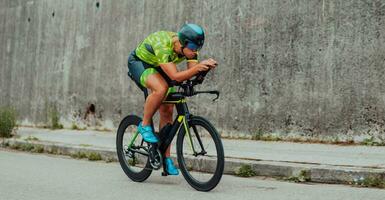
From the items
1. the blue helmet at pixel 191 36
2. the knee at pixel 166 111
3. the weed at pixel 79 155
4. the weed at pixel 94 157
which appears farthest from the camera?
the weed at pixel 79 155

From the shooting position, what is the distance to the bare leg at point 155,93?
18.8ft

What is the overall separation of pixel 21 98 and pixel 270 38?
25.1ft

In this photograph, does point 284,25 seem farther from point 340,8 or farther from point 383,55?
point 383,55

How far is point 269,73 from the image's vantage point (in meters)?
8.80

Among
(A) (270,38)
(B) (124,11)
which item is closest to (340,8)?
(A) (270,38)

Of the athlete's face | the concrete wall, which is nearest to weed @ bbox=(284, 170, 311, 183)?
the athlete's face

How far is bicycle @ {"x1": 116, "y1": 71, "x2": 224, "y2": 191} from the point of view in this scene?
17.4 feet

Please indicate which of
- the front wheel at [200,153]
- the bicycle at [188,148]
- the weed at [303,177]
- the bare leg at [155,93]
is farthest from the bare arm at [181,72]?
the weed at [303,177]

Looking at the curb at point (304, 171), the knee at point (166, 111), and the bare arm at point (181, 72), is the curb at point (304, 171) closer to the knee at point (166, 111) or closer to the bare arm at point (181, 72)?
the knee at point (166, 111)

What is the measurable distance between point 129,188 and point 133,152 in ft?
1.91

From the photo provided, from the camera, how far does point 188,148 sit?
220 inches

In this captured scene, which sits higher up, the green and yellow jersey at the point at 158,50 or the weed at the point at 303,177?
the green and yellow jersey at the point at 158,50

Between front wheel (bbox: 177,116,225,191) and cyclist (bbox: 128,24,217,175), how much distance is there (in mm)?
254

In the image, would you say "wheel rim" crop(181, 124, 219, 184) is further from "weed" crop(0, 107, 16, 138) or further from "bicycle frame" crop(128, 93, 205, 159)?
"weed" crop(0, 107, 16, 138)
